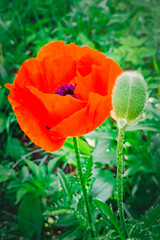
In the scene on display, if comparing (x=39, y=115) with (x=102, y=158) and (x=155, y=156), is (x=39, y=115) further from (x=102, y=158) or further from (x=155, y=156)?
(x=155, y=156)

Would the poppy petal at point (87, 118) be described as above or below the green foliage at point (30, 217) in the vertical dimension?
above

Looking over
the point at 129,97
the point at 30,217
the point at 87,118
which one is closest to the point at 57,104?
the point at 87,118

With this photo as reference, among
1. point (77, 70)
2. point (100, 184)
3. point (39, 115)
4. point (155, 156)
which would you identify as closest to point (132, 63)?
point (155, 156)

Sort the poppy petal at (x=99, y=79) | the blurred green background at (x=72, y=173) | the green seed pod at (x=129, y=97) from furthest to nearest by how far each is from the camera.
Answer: the blurred green background at (x=72, y=173) < the poppy petal at (x=99, y=79) < the green seed pod at (x=129, y=97)

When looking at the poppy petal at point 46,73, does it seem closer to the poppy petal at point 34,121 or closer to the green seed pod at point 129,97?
the poppy petal at point 34,121

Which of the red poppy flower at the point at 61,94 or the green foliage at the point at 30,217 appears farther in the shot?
the green foliage at the point at 30,217

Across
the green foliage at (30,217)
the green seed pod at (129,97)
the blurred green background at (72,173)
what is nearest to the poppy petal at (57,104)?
the green seed pod at (129,97)
